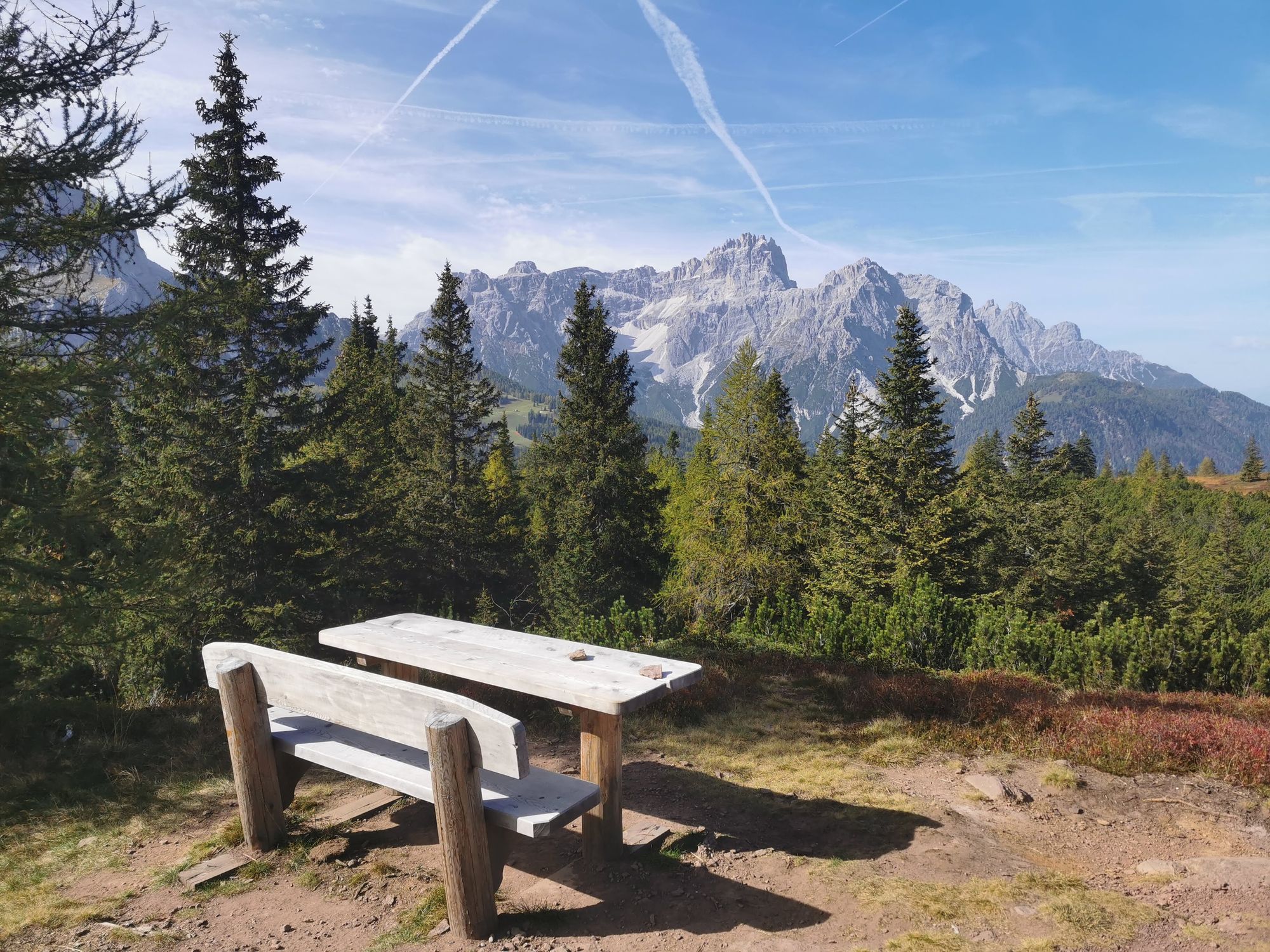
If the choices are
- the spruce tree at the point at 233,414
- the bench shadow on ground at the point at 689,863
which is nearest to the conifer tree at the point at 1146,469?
the spruce tree at the point at 233,414

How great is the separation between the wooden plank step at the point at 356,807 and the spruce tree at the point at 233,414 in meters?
10.1

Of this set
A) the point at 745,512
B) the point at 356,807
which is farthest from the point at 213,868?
the point at 745,512

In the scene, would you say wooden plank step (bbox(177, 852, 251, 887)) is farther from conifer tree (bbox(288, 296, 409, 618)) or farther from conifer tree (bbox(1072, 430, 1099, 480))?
conifer tree (bbox(1072, 430, 1099, 480))

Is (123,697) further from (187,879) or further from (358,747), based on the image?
(358,747)

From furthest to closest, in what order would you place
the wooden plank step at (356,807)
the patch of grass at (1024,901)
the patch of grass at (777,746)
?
the patch of grass at (777,746) < the wooden plank step at (356,807) < the patch of grass at (1024,901)

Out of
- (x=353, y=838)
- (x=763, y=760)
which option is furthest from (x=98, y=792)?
(x=763, y=760)

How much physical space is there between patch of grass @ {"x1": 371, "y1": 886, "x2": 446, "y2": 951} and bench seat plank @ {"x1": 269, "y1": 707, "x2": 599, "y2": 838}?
1.92 feet

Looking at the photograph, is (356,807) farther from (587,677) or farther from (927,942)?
(927,942)

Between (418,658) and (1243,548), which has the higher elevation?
(418,658)

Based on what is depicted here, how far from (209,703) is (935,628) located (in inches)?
379

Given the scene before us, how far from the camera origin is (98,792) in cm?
577

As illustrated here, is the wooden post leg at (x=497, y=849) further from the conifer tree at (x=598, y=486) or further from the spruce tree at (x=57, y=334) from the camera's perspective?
the conifer tree at (x=598, y=486)

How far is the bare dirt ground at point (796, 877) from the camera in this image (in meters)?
3.72

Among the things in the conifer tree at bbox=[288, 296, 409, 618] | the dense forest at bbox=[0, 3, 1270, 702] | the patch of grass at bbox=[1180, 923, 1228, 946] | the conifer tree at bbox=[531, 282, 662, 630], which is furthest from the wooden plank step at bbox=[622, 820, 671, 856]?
the conifer tree at bbox=[531, 282, 662, 630]
